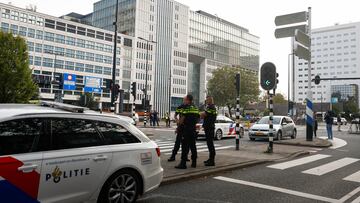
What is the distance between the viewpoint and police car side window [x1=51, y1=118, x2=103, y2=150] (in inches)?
171

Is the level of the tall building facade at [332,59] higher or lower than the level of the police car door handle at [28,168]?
higher

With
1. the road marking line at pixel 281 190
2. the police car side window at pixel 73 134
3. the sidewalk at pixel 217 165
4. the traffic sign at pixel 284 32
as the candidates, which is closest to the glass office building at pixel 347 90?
the traffic sign at pixel 284 32

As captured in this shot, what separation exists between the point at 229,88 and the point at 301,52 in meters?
55.9

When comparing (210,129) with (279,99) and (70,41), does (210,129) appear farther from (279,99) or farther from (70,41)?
(279,99)

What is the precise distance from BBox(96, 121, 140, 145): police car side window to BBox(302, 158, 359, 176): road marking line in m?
5.45

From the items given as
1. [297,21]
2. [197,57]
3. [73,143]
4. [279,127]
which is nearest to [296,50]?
[297,21]

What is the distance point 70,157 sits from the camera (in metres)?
4.32

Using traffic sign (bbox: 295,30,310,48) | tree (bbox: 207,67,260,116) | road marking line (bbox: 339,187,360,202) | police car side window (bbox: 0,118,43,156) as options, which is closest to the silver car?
traffic sign (bbox: 295,30,310,48)

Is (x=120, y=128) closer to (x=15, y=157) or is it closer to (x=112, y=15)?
(x=15, y=157)

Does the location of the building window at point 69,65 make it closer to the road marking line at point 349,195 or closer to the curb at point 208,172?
the curb at point 208,172

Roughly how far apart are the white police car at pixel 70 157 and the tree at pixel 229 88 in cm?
6746

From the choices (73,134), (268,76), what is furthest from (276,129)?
(73,134)

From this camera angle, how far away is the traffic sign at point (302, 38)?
583 inches

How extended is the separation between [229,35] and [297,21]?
113 metres
